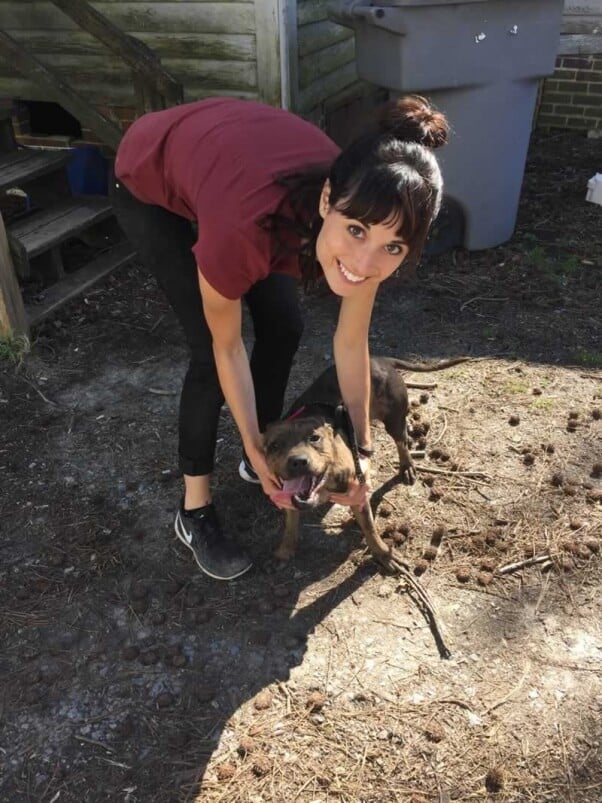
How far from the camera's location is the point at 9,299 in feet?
14.1

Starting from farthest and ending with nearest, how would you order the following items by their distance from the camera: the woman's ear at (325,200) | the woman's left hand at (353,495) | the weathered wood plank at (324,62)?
1. the weathered wood plank at (324,62)
2. the woman's left hand at (353,495)
3. the woman's ear at (325,200)

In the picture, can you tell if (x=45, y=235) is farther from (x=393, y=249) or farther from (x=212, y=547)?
(x=393, y=249)

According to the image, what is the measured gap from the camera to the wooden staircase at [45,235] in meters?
4.35

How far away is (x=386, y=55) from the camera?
489 cm

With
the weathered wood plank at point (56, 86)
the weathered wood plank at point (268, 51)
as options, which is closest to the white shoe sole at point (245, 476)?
the weathered wood plank at point (56, 86)

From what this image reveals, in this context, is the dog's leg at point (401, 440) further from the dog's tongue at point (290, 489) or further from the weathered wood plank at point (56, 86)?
the weathered wood plank at point (56, 86)

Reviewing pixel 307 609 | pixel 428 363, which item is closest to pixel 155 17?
pixel 428 363

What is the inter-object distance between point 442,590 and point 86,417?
2114 millimetres

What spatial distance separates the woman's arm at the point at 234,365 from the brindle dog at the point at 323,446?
8 cm

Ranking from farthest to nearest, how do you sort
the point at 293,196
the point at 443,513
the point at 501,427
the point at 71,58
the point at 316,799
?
the point at 71,58
the point at 501,427
the point at 443,513
the point at 316,799
the point at 293,196

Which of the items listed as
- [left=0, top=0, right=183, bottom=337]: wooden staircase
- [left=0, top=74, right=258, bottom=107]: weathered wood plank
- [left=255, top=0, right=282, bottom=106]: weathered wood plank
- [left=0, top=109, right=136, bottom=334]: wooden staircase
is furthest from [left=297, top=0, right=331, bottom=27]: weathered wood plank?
[left=0, top=109, right=136, bottom=334]: wooden staircase

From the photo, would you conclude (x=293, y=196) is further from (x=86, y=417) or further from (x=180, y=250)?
(x=86, y=417)

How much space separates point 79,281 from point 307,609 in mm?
3266

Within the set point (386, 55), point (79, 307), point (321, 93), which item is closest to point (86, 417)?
point (79, 307)
